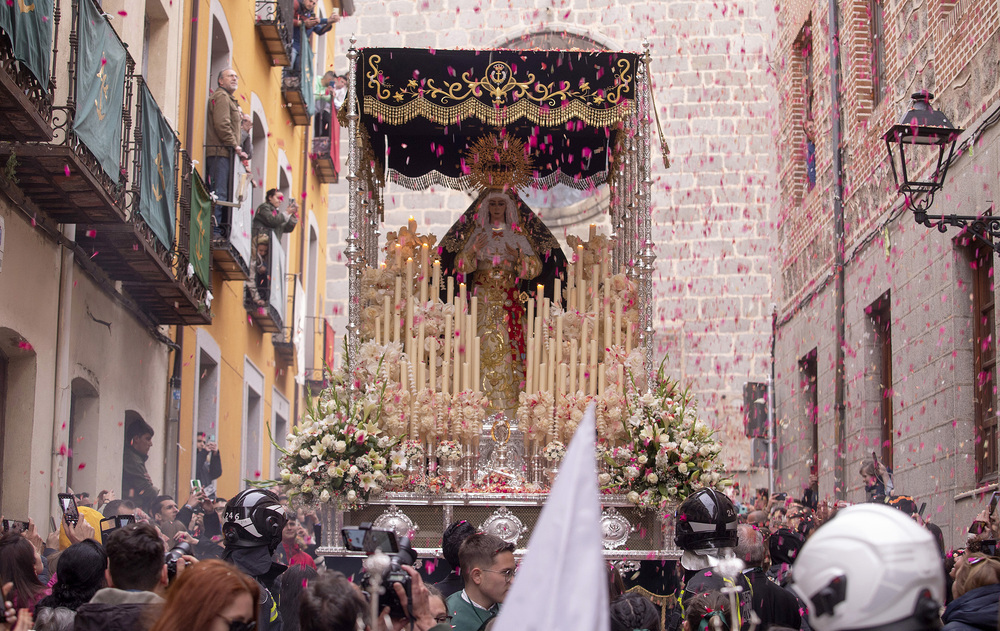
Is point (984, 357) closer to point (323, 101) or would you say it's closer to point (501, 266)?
point (501, 266)

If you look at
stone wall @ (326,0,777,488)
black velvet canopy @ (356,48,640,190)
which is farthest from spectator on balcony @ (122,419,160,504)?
stone wall @ (326,0,777,488)

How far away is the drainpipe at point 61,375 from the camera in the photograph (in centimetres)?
956

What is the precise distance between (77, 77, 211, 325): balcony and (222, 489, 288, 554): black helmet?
14.3 feet

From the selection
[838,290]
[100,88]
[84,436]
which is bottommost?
[84,436]

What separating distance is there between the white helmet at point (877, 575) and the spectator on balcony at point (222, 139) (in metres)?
11.2

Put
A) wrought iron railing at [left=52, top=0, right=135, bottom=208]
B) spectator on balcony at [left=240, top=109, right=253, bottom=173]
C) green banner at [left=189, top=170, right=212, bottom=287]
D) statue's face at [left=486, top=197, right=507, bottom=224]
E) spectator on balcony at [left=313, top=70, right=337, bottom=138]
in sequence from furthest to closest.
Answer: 1. spectator on balcony at [left=313, top=70, right=337, bottom=138]
2. spectator on balcony at [left=240, top=109, right=253, bottom=173]
3. green banner at [left=189, top=170, right=212, bottom=287]
4. statue's face at [left=486, top=197, right=507, bottom=224]
5. wrought iron railing at [left=52, top=0, right=135, bottom=208]

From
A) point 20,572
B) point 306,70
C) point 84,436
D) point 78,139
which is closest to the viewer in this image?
point 20,572

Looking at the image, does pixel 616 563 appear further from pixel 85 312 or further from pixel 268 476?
pixel 268 476

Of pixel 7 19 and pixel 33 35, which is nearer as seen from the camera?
pixel 7 19

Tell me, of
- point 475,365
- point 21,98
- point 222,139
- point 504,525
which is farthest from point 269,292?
point 21,98

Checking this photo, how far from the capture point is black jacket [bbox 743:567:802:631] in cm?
520

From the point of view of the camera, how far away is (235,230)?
13.5 metres

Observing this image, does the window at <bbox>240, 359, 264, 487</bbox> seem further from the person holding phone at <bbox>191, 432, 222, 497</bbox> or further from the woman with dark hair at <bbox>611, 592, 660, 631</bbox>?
the woman with dark hair at <bbox>611, 592, 660, 631</bbox>

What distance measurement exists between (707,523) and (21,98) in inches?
169
